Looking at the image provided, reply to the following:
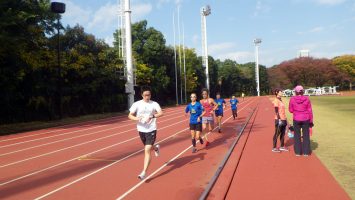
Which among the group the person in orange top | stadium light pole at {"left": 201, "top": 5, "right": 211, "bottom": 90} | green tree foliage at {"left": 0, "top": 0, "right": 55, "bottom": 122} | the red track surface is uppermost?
stadium light pole at {"left": 201, "top": 5, "right": 211, "bottom": 90}

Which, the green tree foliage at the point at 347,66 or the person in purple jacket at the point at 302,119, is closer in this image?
the person in purple jacket at the point at 302,119

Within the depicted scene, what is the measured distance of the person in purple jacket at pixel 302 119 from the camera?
9.65 meters

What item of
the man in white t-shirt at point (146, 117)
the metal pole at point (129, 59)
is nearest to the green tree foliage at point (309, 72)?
the metal pole at point (129, 59)

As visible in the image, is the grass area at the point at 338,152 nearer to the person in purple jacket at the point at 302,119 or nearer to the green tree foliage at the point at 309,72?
the person in purple jacket at the point at 302,119

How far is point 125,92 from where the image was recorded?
4281cm

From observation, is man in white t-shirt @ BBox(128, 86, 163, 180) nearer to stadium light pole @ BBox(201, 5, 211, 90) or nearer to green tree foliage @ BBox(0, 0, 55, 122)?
green tree foliage @ BBox(0, 0, 55, 122)

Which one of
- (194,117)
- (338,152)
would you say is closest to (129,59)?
(194,117)

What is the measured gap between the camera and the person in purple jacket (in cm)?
965

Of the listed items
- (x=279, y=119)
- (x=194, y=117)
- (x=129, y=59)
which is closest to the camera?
(x=279, y=119)

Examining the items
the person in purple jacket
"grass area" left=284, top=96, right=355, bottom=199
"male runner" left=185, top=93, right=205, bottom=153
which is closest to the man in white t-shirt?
"male runner" left=185, top=93, right=205, bottom=153

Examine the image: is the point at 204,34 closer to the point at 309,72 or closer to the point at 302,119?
the point at 309,72

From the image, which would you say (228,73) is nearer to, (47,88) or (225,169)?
(47,88)

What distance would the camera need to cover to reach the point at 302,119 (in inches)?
380

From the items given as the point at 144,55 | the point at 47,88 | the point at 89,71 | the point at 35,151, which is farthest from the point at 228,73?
the point at 35,151
